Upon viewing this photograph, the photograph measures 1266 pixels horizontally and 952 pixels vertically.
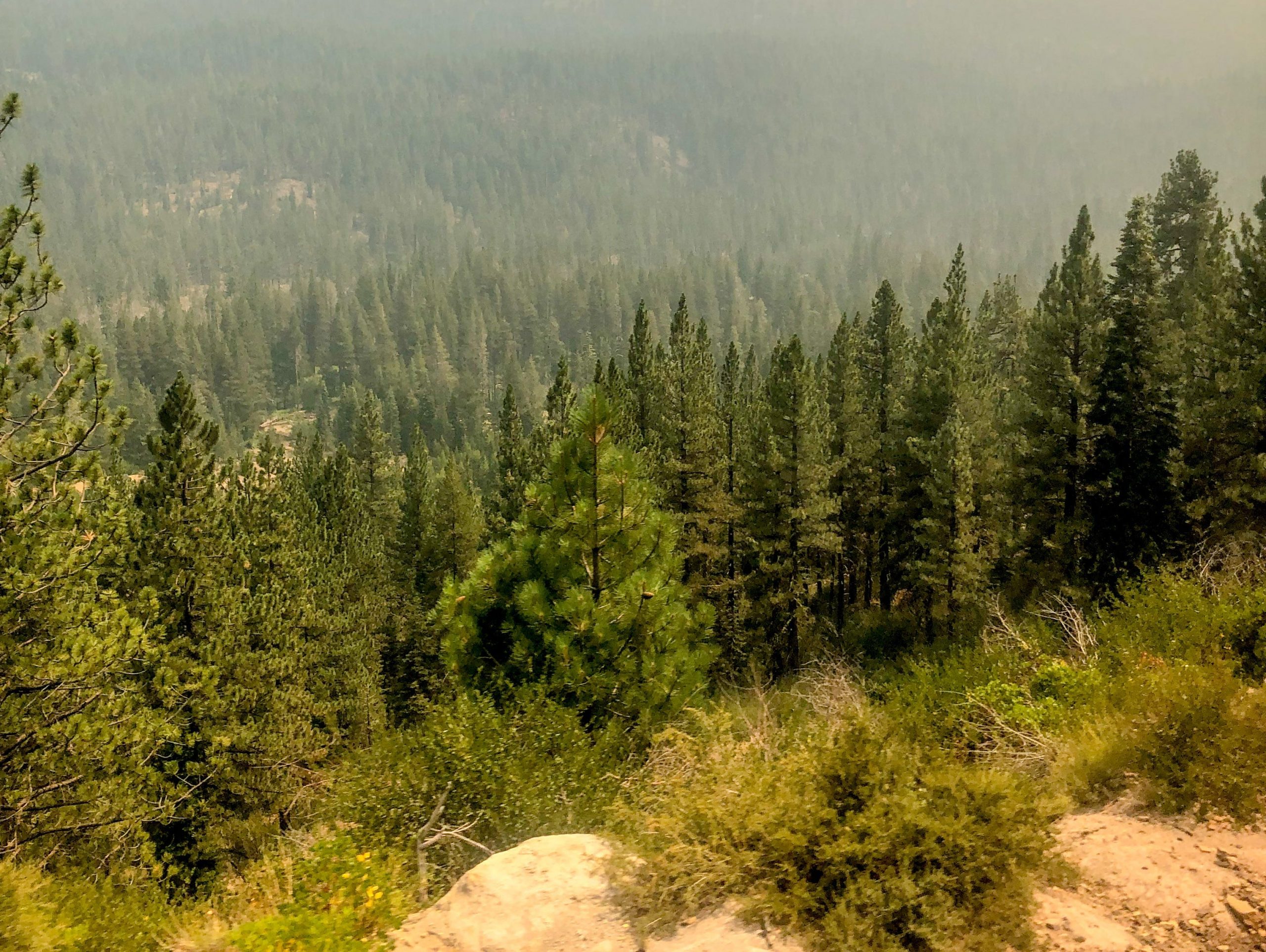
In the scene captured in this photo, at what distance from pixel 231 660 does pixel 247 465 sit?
8797mm

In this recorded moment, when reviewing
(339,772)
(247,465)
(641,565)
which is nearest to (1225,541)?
(641,565)

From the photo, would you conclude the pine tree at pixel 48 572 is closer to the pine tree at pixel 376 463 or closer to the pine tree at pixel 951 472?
the pine tree at pixel 951 472

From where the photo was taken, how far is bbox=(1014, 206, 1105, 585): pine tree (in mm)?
25188

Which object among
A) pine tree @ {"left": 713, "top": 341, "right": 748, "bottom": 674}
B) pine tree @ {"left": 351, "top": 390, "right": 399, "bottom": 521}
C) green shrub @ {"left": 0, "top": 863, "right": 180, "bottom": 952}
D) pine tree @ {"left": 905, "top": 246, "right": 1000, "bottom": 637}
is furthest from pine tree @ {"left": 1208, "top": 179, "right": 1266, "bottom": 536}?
pine tree @ {"left": 351, "top": 390, "right": 399, "bottom": 521}

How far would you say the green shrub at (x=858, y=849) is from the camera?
4.71 meters

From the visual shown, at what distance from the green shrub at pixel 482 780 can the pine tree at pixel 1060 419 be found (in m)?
20.8

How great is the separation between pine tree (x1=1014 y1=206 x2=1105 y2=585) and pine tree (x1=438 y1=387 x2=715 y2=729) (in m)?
17.6

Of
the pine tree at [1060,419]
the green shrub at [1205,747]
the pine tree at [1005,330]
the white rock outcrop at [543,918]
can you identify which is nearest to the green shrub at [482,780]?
the white rock outcrop at [543,918]

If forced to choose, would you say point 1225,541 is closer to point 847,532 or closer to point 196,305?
point 847,532

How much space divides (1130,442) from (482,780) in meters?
23.8

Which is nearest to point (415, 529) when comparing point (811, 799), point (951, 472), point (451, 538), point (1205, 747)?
point (451, 538)

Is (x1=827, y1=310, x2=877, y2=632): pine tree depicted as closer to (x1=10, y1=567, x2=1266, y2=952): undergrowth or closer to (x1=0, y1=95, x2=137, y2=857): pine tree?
(x1=10, y1=567, x2=1266, y2=952): undergrowth

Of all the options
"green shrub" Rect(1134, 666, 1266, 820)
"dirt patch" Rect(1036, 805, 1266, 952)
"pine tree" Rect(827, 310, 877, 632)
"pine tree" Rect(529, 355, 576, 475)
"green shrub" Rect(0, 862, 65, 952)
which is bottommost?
"pine tree" Rect(827, 310, 877, 632)

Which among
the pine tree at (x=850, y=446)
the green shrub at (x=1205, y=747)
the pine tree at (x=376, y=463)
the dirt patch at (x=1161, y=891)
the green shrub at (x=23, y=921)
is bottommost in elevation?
the pine tree at (x=376, y=463)
